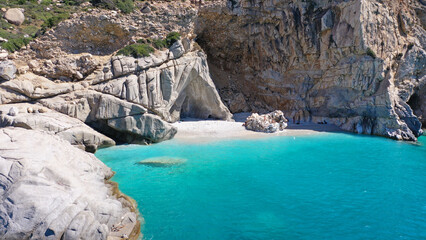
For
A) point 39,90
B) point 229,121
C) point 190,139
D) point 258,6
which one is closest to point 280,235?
point 190,139

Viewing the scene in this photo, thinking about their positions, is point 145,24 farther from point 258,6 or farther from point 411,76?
point 411,76

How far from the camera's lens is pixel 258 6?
35000 mm

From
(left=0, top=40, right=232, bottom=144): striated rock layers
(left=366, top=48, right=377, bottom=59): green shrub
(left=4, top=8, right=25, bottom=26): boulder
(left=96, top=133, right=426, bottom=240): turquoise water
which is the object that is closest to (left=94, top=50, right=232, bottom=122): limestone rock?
(left=0, top=40, right=232, bottom=144): striated rock layers

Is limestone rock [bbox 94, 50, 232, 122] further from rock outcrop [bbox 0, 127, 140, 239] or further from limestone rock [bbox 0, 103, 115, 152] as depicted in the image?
rock outcrop [bbox 0, 127, 140, 239]

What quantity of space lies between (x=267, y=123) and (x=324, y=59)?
12053 millimetres

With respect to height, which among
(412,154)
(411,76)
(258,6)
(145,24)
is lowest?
(412,154)

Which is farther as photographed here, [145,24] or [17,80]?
[145,24]

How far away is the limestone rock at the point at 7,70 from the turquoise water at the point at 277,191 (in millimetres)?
8655

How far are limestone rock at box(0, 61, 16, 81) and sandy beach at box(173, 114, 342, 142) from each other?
13.7 meters

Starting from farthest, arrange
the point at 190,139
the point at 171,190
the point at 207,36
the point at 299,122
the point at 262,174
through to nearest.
Answer: the point at 207,36
the point at 299,122
the point at 190,139
the point at 262,174
the point at 171,190

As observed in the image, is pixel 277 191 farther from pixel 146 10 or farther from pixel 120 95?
pixel 146 10

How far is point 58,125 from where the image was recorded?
1950 centimetres

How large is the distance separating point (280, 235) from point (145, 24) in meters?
25.1

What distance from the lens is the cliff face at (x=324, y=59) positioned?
30.6 metres
